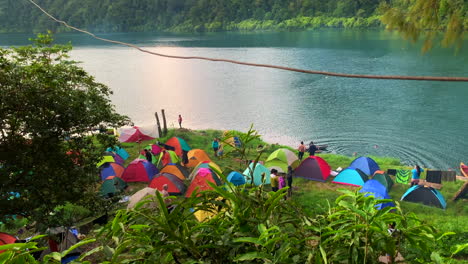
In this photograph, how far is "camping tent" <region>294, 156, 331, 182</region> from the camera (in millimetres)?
14336

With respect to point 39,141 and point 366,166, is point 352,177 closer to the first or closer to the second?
point 366,166

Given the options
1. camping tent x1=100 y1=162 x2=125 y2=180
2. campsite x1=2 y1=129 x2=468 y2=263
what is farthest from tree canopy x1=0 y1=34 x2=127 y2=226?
camping tent x1=100 y1=162 x2=125 y2=180

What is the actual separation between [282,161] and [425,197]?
18.2ft

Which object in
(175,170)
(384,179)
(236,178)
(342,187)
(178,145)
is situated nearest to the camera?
(236,178)

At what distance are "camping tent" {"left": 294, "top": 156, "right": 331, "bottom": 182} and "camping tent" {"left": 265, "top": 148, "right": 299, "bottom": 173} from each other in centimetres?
69

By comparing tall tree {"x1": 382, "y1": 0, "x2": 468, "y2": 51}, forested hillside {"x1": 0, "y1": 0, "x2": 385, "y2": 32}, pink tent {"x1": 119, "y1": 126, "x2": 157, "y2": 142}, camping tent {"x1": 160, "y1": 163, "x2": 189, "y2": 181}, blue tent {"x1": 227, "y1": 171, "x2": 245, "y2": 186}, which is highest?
forested hillside {"x1": 0, "y1": 0, "x2": 385, "y2": 32}

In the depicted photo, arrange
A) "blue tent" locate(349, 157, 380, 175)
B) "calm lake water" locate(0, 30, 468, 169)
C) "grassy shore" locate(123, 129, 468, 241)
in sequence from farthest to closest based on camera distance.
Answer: "calm lake water" locate(0, 30, 468, 169)
"blue tent" locate(349, 157, 380, 175)
"grassy shore" locate(123, 129, 468, 241)

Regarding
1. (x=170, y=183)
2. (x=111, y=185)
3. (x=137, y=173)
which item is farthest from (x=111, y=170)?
(x=170, y=183)

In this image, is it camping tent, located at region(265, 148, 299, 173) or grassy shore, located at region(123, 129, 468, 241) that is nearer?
grassy shore, located at region(123, 129, 468, 241)

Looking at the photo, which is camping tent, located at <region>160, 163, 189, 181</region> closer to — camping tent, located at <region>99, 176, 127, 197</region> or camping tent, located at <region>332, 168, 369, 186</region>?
camping tent, located at <region>99, 176, 127, 197</region>

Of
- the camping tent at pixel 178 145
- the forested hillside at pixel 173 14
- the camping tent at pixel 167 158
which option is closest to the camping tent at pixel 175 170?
the camping tent at pixel 167 158

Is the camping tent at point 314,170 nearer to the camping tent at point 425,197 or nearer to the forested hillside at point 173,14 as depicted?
the camping tent at point 425,197

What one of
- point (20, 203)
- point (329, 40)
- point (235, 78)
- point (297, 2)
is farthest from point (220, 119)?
point (297, 2)

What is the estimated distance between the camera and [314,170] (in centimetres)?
1444
